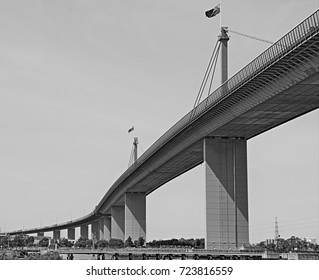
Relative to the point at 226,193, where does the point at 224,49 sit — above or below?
above

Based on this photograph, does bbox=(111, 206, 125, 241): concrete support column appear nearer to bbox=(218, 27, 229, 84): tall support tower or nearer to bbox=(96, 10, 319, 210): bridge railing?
bbox=(96, 10, 319, 210): bridge railing

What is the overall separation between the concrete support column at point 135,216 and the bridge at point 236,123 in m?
27.8

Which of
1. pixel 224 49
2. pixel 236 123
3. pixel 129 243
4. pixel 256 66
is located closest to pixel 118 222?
pixel 129 243

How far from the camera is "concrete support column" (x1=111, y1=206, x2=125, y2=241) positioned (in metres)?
166

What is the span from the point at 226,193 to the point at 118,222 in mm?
97936

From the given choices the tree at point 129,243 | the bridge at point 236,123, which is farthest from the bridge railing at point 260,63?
the tree at point 129,243

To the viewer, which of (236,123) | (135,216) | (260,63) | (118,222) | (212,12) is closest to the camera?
(260,63)

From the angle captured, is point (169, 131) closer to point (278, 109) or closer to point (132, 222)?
point (278, 109)

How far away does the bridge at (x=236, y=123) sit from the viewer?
46594mm

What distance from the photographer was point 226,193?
71.1 meters

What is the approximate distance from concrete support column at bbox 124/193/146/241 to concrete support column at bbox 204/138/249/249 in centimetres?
6544

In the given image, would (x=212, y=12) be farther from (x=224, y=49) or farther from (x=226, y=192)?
(x=226, y=192)

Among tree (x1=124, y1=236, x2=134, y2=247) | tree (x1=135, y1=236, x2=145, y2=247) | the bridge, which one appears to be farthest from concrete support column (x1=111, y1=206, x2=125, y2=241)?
the bridge

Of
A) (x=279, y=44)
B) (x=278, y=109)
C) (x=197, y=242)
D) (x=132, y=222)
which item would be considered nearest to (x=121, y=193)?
(x=132, y=222)
